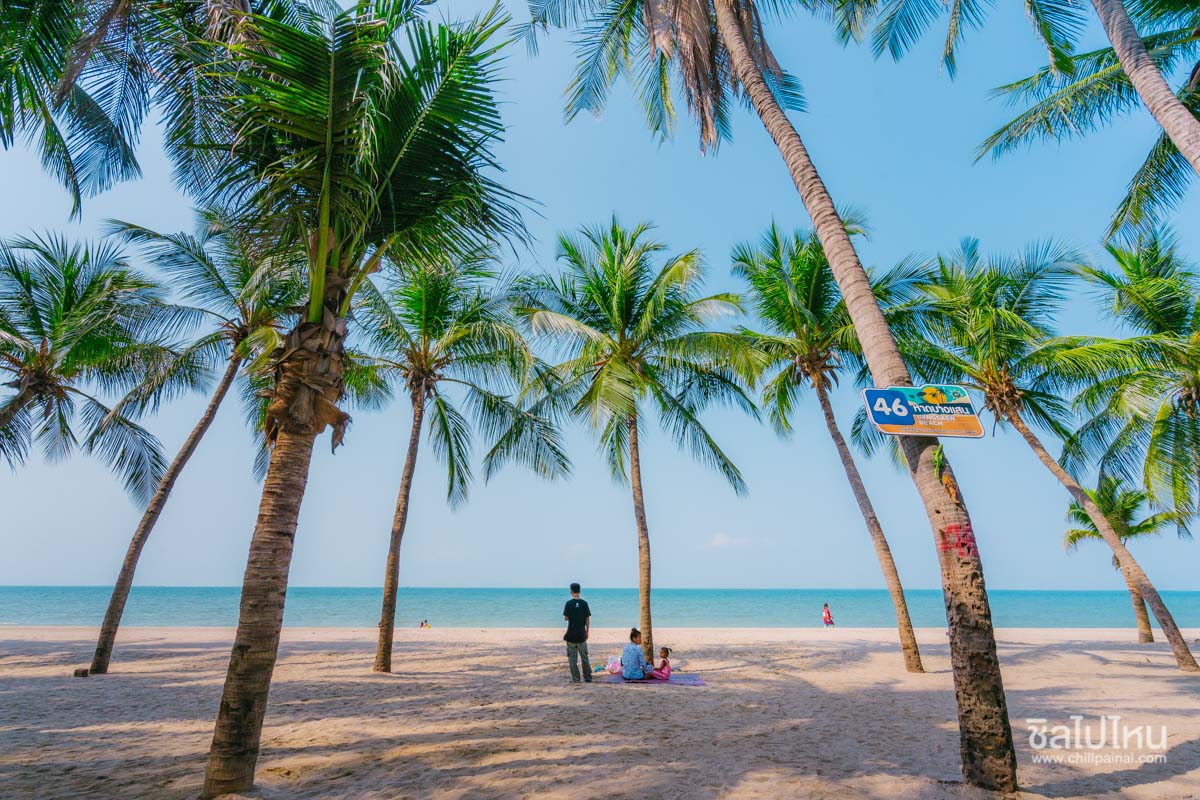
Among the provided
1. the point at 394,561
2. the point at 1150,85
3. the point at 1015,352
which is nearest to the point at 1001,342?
the point at 1015,352

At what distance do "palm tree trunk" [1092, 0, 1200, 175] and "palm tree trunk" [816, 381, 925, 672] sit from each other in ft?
21.9

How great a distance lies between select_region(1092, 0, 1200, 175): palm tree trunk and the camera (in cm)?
607

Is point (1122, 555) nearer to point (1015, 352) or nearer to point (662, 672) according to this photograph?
point (1015, 352)

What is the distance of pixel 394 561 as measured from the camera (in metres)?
10.3

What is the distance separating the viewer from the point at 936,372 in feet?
42.4

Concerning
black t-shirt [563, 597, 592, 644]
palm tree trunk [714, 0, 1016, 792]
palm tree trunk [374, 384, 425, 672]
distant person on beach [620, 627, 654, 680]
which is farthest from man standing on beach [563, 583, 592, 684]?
palm tree trunk [714, 0, 1016, 792]

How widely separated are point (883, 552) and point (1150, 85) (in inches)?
313

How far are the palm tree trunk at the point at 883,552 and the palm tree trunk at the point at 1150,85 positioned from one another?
21.9 ft

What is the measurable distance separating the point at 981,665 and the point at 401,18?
20.2 feet

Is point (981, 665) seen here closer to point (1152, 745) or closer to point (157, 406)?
point (1152, 745)

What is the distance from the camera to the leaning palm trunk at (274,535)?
12.7 feet

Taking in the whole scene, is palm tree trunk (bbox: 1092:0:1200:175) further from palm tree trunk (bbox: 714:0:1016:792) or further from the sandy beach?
the sandy beach

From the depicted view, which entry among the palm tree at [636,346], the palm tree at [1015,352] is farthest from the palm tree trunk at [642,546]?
the palm tree at [1015,352]

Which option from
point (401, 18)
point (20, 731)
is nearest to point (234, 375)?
point (20, 731)
